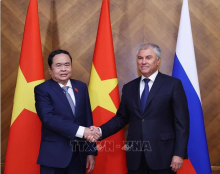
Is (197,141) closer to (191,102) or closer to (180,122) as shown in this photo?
(191,102)

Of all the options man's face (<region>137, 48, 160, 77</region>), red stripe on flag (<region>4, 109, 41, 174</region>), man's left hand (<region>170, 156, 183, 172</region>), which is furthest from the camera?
red stripe on flag (<region>4, 109, 41, 174</region>)

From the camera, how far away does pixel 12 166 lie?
99.0 inches

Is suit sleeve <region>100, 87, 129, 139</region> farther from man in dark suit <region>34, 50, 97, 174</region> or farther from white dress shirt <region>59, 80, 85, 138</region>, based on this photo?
white dress shirt <region>59, 80, 85, 138</region>

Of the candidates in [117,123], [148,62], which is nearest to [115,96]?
[117,123]

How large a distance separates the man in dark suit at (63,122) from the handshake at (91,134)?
0.03 ft

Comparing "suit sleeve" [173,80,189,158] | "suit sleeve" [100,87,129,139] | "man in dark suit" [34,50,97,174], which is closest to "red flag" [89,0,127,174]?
"suit sleeve" [100,87,129,139]

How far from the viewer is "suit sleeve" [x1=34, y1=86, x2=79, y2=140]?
6.23ft

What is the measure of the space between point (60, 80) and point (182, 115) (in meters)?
0.95

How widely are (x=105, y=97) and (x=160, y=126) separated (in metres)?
0.82

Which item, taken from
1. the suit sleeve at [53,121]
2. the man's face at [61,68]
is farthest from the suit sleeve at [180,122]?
the man's face at [61,68]

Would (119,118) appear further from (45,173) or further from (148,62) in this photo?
(45,173)

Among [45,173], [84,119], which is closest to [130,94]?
[84,119]

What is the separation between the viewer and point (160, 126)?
6.35 ft

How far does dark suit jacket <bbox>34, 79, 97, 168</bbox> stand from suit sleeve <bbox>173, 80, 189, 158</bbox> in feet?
2.16
